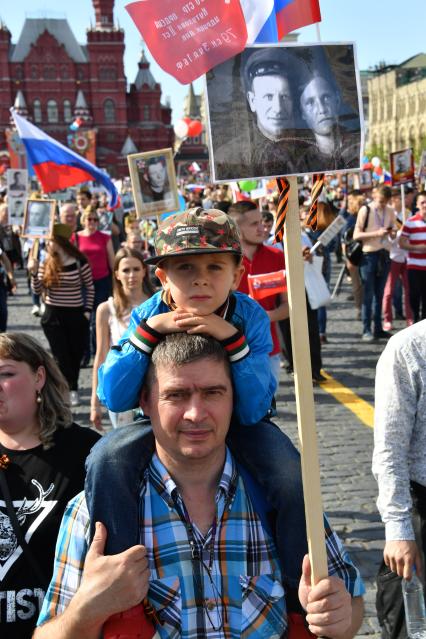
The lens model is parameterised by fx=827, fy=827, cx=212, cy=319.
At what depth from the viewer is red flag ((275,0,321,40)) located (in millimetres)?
2293

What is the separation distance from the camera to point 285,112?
223 cm

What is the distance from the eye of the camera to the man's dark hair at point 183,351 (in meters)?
2.14

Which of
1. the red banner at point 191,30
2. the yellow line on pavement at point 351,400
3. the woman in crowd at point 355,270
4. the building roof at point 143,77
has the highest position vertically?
the building roof at point 143,77

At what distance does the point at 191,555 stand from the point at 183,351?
52 centimetres

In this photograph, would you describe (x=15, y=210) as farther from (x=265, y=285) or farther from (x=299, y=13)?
(x=299, y=13)

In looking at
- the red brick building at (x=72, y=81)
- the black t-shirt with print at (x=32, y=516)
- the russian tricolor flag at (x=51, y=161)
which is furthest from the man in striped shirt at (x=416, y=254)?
the red brick building at (x=72, y=81)

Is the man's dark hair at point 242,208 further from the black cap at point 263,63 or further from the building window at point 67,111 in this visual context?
the building window at point 67,111

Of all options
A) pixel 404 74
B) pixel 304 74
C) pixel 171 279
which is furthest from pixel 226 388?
pixel 404 74

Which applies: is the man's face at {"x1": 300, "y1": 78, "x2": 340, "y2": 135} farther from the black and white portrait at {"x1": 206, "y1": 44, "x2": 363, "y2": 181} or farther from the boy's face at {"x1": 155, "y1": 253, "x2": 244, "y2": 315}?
the boy's face at {"x1": 155, "y1": 253, "x2": 244, "y2": 315}

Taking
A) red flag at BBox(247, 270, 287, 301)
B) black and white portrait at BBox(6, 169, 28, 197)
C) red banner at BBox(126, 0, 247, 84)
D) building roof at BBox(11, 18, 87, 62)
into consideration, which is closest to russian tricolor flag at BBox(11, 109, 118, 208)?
black and white portrait at BBox(6, 169, 28, 197)

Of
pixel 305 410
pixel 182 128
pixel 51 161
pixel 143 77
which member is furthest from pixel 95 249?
pixel 143 77

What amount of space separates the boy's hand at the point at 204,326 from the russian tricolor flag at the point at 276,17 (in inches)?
29.8

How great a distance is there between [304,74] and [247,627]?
1459 mm

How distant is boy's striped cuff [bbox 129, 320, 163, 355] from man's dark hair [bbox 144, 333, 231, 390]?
0.08 feet
